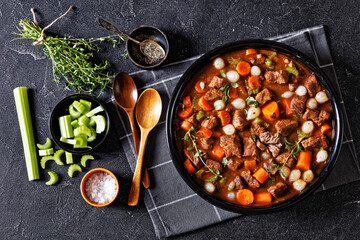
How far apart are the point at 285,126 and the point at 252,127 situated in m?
0.29

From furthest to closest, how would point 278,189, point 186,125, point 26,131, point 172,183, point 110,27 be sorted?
point 26,131, point 172,183, point 110,27, point 186,125, point 278,189

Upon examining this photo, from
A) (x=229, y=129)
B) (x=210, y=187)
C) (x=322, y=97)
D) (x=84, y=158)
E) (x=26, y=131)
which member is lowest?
(x=84, y=158)

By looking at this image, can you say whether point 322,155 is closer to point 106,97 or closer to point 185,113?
point 185,113

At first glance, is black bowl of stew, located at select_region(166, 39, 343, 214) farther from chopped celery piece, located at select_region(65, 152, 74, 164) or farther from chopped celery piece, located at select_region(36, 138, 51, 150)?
chopped celery piece, located at select_region(36, 138, 51, 150)

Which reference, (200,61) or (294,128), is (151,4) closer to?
(200,61)

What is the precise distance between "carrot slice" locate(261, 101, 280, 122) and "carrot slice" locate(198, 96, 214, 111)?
485 mm

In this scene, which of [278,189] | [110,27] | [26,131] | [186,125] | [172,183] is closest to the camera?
[278,189]

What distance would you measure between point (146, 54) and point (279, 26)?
142 centimetres

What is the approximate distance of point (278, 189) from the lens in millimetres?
3146

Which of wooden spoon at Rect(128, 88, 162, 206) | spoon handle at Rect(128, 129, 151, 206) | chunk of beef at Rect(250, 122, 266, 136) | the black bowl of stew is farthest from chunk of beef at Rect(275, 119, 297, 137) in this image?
spoon handle at Rect(128, 129, 151, 206)

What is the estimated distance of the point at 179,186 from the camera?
11.8 feet

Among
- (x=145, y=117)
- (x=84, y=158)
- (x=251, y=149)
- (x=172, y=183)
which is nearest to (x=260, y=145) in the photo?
(x=251, y=149)

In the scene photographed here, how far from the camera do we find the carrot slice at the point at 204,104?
325cm

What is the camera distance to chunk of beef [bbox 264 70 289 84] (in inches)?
125
